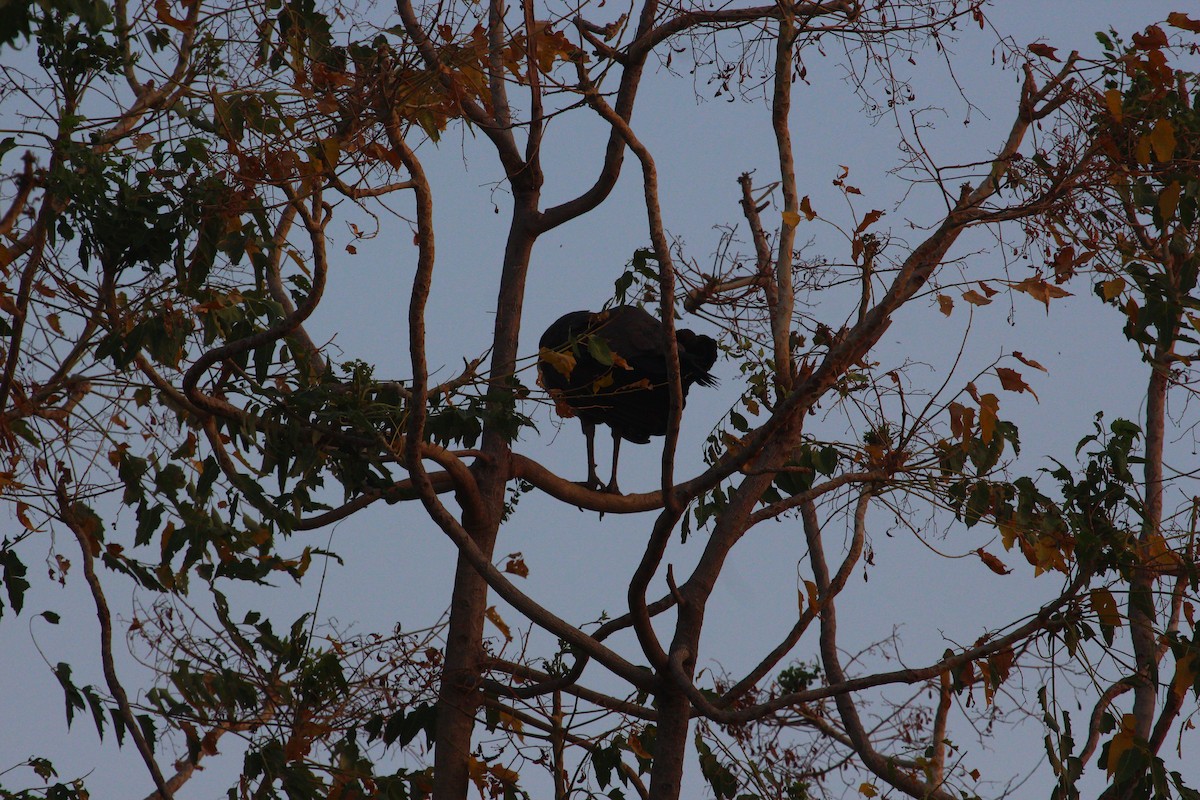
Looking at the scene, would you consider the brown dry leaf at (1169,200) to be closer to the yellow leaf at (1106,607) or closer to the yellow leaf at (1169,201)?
the yellow leaf at (1169,201)

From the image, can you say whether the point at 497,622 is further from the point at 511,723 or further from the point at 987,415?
the point at 987,415

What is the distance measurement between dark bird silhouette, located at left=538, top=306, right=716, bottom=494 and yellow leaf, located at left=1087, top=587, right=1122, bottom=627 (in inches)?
66.0

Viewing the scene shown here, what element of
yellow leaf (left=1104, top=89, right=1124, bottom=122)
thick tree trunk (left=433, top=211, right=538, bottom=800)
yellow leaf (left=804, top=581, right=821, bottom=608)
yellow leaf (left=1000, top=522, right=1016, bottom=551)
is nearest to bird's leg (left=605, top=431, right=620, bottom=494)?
thick tree trunk (left=433, top=211, right=538, bottom=800)

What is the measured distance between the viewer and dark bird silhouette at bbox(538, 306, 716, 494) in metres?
5.18

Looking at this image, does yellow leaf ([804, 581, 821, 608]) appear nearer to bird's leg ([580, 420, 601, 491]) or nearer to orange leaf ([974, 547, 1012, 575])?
orange leaf ([974, 547, 1012, 575])

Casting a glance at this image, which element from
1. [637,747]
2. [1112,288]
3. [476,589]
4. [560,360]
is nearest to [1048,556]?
[1112,288]

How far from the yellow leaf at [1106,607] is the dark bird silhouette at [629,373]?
1.68 metres

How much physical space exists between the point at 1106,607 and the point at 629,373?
2.59 meters

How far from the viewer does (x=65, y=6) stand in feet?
8.06

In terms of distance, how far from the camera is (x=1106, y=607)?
132 inches

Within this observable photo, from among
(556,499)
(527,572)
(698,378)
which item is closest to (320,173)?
(527,572)

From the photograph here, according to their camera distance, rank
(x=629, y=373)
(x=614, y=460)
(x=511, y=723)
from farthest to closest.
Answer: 1. (x=614, y=460)
2. (x=629, y=373)
3. (x=511, y=723)

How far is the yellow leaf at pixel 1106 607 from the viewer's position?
3.35m

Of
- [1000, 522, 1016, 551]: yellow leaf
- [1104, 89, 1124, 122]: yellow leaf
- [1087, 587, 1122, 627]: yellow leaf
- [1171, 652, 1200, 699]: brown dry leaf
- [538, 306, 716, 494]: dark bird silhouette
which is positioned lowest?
[1171, 652, 1200, 699]: brown dry leaf
